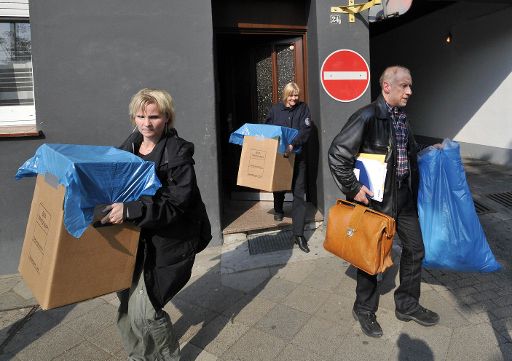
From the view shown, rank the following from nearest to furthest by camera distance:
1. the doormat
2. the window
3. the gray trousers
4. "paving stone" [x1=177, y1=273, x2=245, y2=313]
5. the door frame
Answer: the gray trousers, "paving stone" [x1=177, y1=273, x2=245, y2=313], the window, the doormat, the door frame

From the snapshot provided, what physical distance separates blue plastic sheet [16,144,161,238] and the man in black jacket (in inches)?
54.3

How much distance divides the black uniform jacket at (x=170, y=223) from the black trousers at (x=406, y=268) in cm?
137

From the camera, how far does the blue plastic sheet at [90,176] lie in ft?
5.75

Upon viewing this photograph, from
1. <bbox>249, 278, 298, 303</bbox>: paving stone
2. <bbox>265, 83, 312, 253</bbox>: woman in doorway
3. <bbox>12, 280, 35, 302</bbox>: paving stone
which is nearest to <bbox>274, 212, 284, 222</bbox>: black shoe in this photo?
<bbox>265, 83, 312, 253</bbox>: woman in doorway

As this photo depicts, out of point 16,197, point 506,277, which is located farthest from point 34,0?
point 506,277

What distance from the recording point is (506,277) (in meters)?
3.62

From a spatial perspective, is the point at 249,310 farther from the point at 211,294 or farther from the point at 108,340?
the point at 108,340

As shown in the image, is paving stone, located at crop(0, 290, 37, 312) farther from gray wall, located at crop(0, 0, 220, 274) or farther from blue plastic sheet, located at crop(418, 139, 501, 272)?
blue plastic sheet, located at crop(418, 139, 501, 272)

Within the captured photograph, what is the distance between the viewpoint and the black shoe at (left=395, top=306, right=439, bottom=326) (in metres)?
2.95

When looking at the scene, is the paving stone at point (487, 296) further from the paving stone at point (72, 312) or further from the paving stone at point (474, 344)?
the paving stone at point (72, 312)

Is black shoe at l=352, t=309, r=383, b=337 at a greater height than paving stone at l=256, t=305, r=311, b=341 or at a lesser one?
greater

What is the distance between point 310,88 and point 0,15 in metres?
3.61

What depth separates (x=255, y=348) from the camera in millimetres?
2803

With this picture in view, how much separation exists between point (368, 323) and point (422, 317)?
16.6 inches
